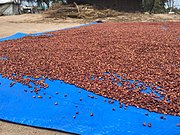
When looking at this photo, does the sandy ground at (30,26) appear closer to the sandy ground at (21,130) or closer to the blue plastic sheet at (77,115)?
the blue plastic sheet at (77,115)

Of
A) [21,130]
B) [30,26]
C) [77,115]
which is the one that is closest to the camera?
[21,130]

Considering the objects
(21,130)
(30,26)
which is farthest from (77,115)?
(30,26)

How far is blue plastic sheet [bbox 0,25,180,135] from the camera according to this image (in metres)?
2.12

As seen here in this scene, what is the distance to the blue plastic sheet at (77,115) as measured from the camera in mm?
2115

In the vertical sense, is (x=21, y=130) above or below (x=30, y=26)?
below

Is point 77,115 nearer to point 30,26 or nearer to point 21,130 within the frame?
point 21,130

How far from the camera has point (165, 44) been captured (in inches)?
183

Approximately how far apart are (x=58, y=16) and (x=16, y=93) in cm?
1091

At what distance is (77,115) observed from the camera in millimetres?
2332

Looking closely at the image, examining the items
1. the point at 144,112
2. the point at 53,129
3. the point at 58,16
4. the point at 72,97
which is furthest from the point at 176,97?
the point at 58,16

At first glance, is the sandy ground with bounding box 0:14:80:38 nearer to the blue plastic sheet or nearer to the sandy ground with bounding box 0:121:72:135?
the blue plastic sheet

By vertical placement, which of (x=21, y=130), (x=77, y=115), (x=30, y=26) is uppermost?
(x=30, y=26)

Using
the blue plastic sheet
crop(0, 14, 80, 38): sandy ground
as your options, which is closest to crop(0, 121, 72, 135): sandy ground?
the blue plastic sheet

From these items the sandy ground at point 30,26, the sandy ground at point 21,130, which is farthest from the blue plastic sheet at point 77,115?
the sandy ground at point 30,26
